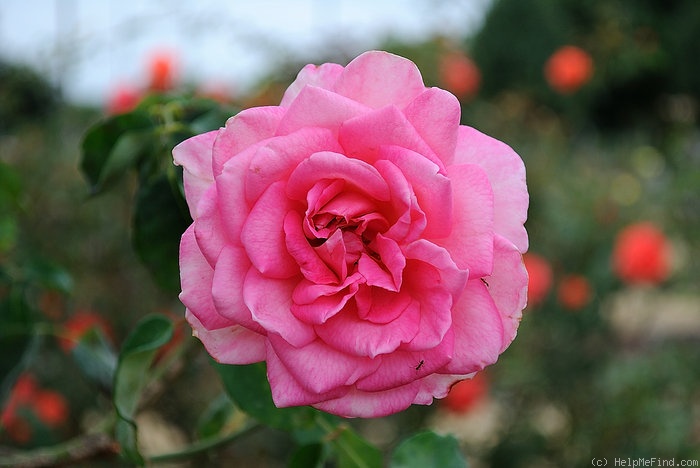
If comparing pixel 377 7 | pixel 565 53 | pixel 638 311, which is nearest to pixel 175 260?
pixel 638 311

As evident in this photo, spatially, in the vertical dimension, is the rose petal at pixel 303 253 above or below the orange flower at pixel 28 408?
above

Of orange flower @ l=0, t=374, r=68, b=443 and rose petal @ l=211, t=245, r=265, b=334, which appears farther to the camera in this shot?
orange flower @ l=0, t=374, r=68, b=443

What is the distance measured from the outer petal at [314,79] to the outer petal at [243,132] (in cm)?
2

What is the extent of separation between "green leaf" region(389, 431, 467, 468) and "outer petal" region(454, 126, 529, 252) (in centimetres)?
18

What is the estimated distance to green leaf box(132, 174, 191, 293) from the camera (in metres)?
0.55

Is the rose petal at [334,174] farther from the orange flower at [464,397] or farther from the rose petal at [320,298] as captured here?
A: the orange flower at [464,397]

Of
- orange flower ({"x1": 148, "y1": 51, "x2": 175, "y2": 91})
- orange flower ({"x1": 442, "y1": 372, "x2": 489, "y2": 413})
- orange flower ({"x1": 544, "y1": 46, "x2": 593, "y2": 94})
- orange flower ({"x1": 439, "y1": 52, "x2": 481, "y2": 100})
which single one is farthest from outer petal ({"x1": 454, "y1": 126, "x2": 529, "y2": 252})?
orange flower ({"x1": 439, "y1": 52, "x2": 481, "y2": 100})

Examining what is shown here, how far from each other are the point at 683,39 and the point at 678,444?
25.9 feet

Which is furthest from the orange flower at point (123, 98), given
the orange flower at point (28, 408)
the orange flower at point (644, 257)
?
the orange flower at point (644, 257)

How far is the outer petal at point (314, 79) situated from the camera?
427mm

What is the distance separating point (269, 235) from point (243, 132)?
59mm

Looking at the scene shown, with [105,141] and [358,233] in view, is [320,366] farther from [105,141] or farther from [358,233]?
[105,141]

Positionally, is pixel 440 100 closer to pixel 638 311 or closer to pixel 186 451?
pixel 186 451

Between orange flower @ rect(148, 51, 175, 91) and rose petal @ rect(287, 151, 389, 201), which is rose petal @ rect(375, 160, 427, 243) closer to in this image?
rose petal @ rect(287, 151, 389, 201)
